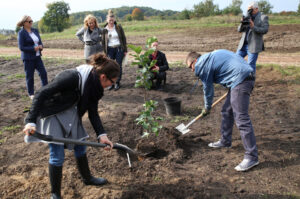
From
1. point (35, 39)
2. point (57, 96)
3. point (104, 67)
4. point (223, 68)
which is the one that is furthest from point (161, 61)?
point (57, 96)

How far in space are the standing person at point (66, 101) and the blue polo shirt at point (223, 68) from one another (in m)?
1.39

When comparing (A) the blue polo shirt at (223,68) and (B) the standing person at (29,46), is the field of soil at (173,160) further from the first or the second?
(A) the blue polo shirt at (223,68)

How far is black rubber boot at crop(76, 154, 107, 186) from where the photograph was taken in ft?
9.77

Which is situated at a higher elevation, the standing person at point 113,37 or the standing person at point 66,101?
the standing person at point 113,37

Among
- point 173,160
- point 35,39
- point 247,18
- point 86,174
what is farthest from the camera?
point 247,18

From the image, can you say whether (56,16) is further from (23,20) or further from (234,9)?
(23,20)

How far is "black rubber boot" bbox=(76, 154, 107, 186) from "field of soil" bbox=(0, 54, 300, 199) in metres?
0.07

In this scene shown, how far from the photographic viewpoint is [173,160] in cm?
372

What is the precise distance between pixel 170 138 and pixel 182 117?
3.50 feet

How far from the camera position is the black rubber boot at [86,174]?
2977mm

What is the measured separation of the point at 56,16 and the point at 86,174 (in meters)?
54.5

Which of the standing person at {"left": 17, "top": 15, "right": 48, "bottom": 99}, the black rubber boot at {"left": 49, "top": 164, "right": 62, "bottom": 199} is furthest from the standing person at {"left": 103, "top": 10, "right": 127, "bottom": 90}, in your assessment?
the black rubber boot at {"left": 49, "top": 164, "right": 62, "bottom": 199}

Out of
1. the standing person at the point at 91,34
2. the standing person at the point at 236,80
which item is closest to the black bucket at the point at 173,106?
the standing person at the point at 236,80

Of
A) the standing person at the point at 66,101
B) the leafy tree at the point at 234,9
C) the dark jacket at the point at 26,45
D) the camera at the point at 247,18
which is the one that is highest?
the leafy tree at the point at 234,9
